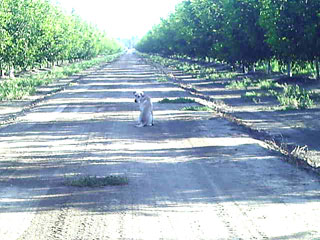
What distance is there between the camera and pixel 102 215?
725 cm

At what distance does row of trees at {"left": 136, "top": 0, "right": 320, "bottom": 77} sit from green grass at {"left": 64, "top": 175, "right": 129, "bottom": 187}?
1522 cm

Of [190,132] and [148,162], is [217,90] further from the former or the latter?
[148,162]

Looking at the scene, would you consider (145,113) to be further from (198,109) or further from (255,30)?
(255,30)

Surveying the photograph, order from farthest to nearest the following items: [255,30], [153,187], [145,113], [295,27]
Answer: [255,30]
[295,27]
[145,113]
[153,187]

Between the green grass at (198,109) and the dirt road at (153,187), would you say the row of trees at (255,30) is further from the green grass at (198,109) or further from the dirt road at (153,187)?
the dirt road at (153,187)

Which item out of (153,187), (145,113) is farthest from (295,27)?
(153,187)

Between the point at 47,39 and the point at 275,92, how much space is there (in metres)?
19.8

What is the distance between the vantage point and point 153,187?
8766 millimetres

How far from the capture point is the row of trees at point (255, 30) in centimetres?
2317

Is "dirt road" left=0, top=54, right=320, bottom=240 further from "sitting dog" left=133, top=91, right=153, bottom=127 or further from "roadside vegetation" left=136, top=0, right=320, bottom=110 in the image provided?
"roadside vegetation" left=136, top=0, right=320, bottom=110

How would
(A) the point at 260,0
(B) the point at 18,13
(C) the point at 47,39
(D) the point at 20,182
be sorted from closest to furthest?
(D) the point at 20,182
(A) the point at 260,0
(B) the point at 18,13
(C) the point at 47,39

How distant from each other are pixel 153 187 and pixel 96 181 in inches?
34.4

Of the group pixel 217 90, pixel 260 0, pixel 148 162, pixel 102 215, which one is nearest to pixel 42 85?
pixel 217 90

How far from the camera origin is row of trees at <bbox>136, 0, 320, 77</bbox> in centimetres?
2317
